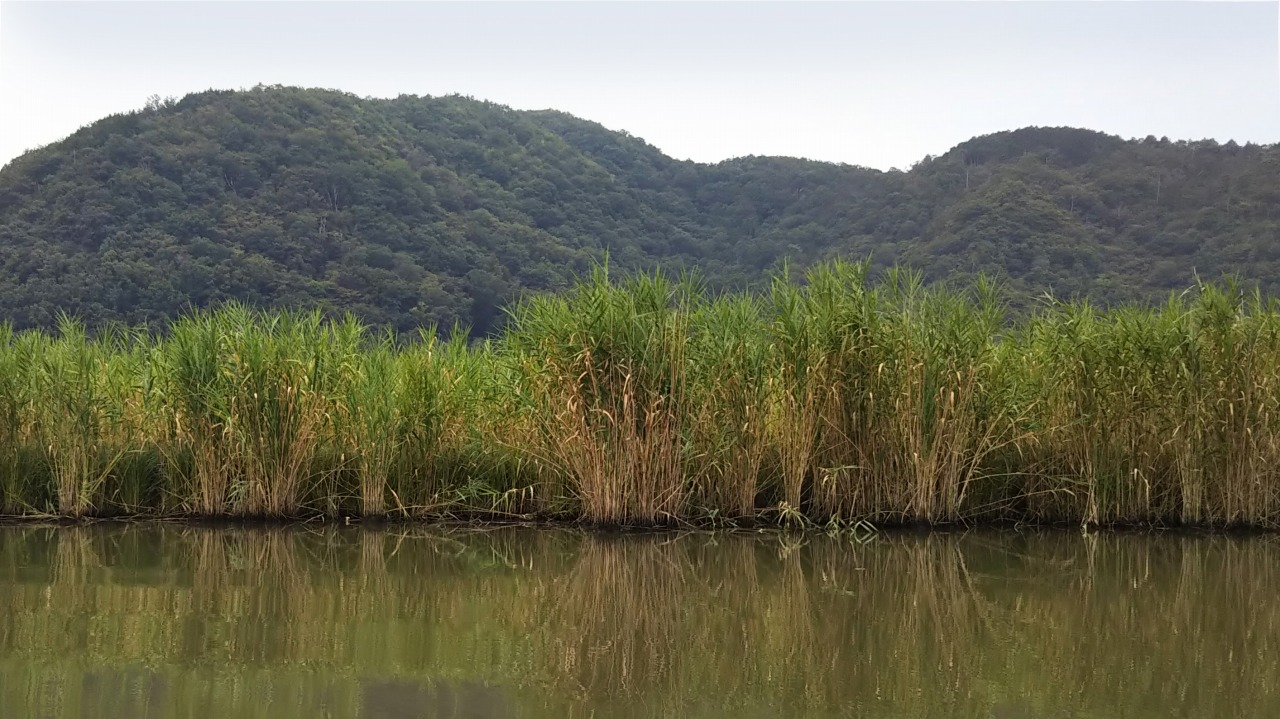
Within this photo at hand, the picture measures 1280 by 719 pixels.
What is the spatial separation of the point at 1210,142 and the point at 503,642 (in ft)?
129

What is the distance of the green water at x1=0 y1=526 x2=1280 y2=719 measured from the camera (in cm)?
386

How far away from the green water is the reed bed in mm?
459

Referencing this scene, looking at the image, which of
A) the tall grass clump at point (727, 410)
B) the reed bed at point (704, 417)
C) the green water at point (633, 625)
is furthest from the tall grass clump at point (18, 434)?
the tall grass clump at point (727, 410)

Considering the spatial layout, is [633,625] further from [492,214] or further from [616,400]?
[492,214]

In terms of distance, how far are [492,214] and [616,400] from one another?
3590 centimetres

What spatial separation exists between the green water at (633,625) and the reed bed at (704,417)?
1.51 feet

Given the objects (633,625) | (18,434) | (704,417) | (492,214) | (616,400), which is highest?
(492,214)

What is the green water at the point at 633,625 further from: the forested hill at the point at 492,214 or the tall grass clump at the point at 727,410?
the forested hill at the point at 492,214

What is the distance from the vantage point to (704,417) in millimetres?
7605

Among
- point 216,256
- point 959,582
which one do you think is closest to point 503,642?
point 959,582

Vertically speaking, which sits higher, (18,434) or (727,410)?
(727,410)

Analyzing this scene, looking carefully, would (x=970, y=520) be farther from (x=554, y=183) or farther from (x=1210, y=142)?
(x=554, y=183)

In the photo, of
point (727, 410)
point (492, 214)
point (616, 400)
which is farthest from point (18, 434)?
point (492, 214)

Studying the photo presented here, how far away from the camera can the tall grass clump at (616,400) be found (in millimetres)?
7477
